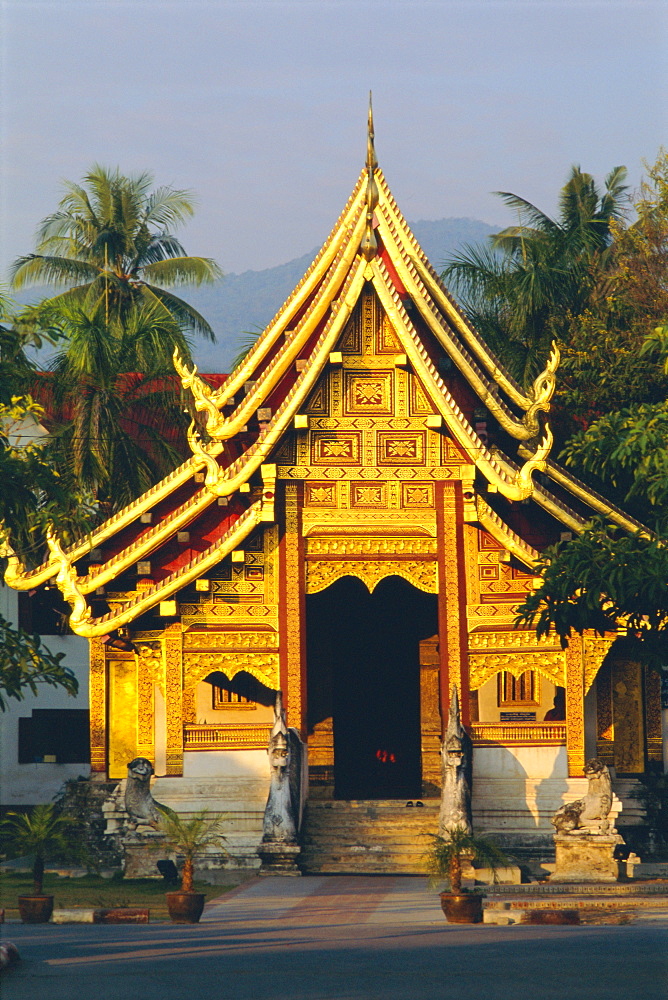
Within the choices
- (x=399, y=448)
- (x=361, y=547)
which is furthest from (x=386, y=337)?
(x=361, y=547)

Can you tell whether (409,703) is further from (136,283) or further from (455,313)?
(136,283)

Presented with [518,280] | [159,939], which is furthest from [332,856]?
[518,280]

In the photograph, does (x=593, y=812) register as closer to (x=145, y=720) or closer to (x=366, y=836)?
(x=366, y=836)

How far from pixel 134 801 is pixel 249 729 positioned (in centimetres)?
220

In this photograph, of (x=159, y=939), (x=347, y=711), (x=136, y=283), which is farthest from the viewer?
(x=136, y=283)

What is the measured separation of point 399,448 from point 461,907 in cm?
813

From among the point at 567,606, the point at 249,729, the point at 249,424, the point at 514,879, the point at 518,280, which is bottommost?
the point at 514,879

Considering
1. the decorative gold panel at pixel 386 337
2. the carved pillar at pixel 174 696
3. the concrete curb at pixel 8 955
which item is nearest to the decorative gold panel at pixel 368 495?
the decorative gold panel at pixel 386 337

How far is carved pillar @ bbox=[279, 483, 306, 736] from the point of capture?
68.2 ft

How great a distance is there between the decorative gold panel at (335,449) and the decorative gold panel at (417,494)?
0.80 meters

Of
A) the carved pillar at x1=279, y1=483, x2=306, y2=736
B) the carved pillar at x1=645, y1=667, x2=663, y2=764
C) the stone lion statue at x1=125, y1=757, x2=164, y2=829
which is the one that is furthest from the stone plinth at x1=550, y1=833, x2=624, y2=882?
the stone lion statue at x1=125, y1=757, x2=164, y2=829

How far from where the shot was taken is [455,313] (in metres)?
22.5

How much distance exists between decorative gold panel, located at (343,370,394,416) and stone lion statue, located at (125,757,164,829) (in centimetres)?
573

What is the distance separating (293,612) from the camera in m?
20.9
